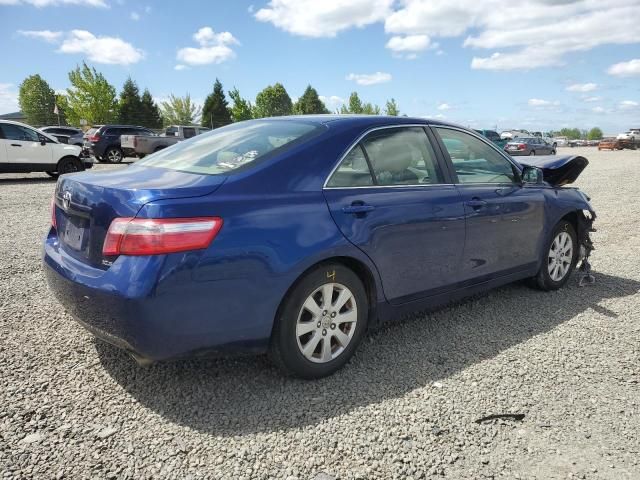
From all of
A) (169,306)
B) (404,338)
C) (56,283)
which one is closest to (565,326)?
(404,338)

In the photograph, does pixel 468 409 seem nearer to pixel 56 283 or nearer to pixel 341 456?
pixel 341 456

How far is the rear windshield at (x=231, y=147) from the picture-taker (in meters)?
3.07

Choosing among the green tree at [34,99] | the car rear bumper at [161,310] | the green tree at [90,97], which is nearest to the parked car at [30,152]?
the car rear bumper at [161,310]

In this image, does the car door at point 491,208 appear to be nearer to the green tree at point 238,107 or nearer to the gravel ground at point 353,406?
the gravel ground at point 353,406

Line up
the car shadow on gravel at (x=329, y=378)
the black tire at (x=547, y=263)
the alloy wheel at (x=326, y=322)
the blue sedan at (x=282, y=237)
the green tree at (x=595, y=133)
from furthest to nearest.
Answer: the green tree at (x=595, y=133), the black tire at (x=547, y=263), the alloy wheel at (x=326, y=322), the car shadow on gravel at (x=329, y=378), the blue sedan at (x=282, y=237)

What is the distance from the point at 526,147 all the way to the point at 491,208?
32.6 m

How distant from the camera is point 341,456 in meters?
2.45

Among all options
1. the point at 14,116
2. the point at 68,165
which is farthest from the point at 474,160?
the point at 14,116

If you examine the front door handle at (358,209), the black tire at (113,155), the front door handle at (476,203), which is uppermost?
the front door handle at (358,209)

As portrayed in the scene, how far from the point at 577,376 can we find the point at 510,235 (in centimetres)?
135

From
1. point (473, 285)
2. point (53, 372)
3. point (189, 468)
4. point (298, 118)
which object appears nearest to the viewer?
point (189, 468)

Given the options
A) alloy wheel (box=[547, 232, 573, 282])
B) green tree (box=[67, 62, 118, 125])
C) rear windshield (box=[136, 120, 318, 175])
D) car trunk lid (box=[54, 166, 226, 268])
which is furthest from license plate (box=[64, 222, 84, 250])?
green tree (box=[67, 62, 118, 125])

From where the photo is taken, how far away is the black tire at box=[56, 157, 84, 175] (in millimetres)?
15328

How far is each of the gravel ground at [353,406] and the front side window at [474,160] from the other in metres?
1.16
